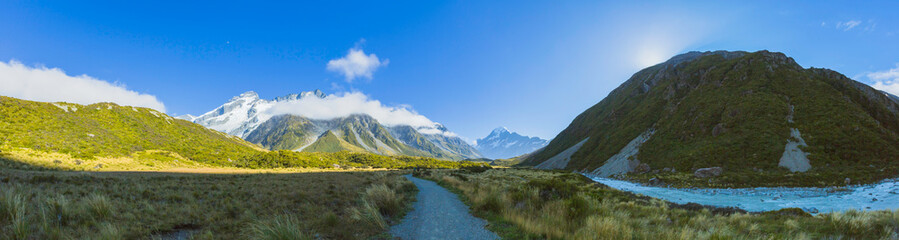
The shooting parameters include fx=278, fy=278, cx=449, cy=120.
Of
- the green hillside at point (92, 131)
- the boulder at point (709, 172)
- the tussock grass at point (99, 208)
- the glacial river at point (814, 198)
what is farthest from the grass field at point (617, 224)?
the green hillside at point (92, 131)

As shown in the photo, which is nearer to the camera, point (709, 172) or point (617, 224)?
point (617, 224)

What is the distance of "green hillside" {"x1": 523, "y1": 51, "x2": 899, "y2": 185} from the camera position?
35188mm

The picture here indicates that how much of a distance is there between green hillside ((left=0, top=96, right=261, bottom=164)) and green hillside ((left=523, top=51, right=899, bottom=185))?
99.8m

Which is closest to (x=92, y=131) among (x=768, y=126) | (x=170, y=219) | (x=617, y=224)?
(x=170, y=219)

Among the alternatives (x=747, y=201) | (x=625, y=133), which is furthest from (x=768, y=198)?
(x=625, y=133)

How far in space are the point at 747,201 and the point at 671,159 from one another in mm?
34478

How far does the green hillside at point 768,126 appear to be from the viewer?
35.2m

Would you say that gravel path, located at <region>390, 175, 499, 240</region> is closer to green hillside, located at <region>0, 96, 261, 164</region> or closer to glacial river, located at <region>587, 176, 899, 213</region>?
glacial river, located at <region>587, 176, 899, 213</region>

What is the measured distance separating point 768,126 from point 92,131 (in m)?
141

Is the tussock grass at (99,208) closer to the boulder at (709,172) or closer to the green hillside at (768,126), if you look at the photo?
the green hillside at (768,126)

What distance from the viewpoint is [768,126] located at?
45.7 metres

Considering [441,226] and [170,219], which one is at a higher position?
[170,219]

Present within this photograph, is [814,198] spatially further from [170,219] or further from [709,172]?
[170,219]

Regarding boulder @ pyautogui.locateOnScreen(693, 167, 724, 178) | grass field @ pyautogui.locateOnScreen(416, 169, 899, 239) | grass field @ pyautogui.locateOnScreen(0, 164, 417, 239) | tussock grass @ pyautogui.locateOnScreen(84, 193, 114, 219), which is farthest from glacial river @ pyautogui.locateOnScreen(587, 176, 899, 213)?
tussock grass @ pyautogui.locateOnScreen(84, 193, 114, 219)
